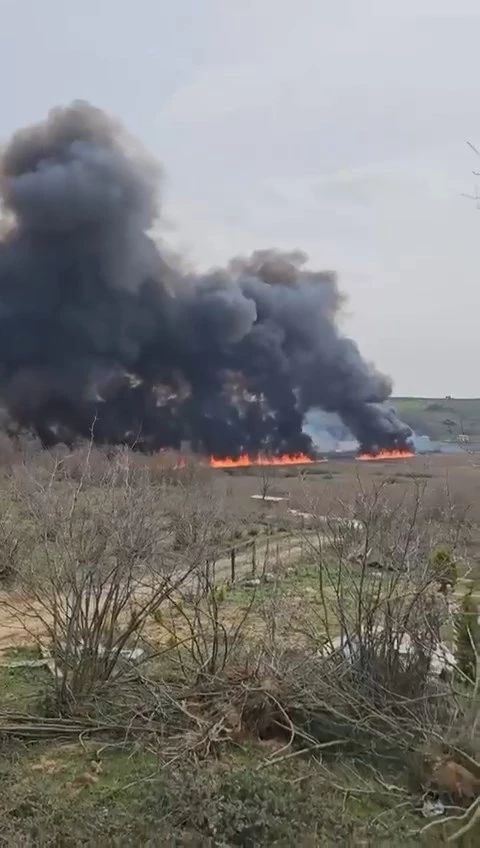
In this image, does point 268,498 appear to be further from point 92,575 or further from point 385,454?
point 385,454

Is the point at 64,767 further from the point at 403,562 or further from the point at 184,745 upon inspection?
the point at 403,562

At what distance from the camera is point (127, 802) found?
19.0ft

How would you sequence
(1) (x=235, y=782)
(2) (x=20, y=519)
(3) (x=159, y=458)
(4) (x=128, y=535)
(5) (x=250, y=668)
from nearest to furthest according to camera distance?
(1) (x=235, y=782), (5) (x=250, y=668), (4) (x=128, y=535), (2) (x=20, y=519), (3) (x=159, y=458)

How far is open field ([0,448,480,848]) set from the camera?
5.46 metres

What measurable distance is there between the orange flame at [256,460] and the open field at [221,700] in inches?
1128

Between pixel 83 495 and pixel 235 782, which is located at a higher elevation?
pixel 83 495

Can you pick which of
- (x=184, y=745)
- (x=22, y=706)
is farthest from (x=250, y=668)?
(x=22, y=706)

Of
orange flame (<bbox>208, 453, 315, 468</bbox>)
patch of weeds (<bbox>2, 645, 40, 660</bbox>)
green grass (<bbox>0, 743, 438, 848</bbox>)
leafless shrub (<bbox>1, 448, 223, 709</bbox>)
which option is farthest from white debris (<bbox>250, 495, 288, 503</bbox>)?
green grass (<bbox>0, 743, 438, 848</bbox>)

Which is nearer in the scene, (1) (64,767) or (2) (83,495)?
(1) (64,767)

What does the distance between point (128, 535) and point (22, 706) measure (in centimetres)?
176

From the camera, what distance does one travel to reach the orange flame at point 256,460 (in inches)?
1490

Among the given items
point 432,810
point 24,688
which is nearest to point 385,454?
point 24,688

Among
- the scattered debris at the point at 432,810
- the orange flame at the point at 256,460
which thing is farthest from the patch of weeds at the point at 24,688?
the orange flame at the point at 256,460

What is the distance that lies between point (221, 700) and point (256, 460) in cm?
3340
